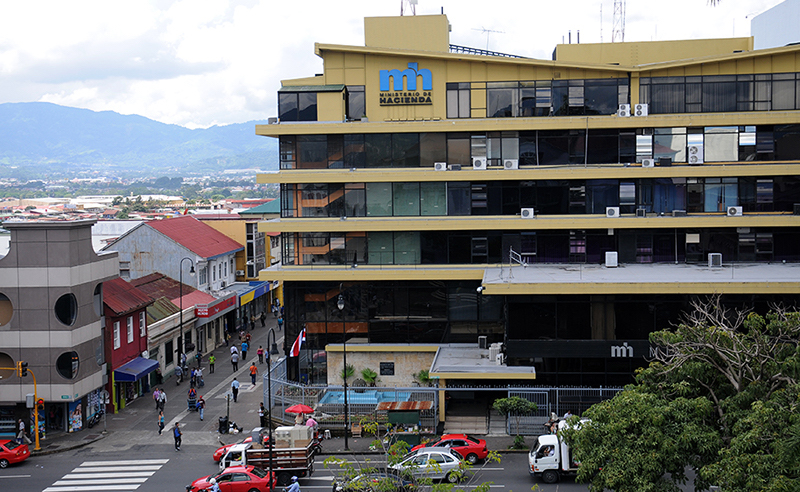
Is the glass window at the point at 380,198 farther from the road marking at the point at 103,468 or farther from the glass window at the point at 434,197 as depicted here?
the road marking at the point at 103,468

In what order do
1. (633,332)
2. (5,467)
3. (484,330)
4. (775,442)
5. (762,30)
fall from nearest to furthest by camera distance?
(775,442) → (5,467) → (633,332) → (484,330) → (762,30)

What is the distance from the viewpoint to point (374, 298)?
42.4m

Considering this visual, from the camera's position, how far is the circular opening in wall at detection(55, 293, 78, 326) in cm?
3778

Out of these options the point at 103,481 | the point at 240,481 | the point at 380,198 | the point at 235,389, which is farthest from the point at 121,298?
the point at 240,481

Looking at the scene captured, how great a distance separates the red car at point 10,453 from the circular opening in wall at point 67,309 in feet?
21.5

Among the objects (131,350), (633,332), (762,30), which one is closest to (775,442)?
(633,332)

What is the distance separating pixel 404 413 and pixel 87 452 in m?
15.3

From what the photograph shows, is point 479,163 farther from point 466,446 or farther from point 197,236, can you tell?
point 197,236

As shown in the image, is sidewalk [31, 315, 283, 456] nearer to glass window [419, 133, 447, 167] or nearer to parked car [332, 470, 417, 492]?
glass window [419, 133, 447, 167]

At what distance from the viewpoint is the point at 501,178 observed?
136 ft

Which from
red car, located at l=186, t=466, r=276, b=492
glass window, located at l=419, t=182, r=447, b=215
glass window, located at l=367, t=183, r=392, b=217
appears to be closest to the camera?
red car, located at l=186, t=466, r=276, b=492

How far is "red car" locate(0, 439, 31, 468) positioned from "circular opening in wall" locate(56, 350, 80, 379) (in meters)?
4.47

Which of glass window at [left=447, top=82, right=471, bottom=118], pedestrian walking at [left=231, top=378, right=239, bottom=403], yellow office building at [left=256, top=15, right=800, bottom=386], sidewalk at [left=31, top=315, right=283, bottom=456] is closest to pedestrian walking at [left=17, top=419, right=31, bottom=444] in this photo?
sidewalk at [left=31, top=315, right=283, bottom=456]

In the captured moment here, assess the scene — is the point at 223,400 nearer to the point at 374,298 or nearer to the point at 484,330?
the point at 374,298
